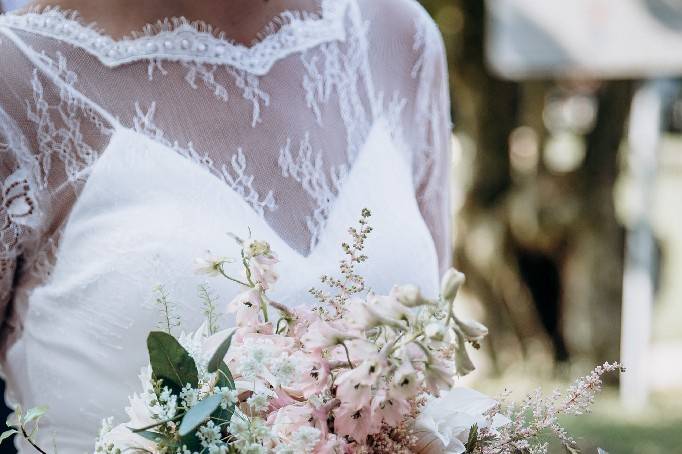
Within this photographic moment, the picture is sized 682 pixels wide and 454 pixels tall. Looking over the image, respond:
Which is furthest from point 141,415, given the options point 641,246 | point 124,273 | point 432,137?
point 641,246

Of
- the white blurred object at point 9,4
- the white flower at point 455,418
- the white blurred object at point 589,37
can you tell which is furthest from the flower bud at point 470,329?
the white blurred object at point 589,37

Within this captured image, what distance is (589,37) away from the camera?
18.8ft

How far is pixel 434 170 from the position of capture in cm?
238

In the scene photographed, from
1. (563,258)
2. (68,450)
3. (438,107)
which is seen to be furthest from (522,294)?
(68,450)

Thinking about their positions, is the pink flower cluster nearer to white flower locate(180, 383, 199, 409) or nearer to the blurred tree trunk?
white flower locate(180, 383, 199, 409)

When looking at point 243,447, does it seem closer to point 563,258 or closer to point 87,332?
point 87,332

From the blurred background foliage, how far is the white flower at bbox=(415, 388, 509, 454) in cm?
510

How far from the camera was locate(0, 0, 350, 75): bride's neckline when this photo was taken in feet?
6.33

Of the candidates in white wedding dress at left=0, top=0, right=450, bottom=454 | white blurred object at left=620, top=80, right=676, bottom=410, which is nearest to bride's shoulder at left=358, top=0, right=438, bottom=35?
white wedding dress at left=0, top=0, right=450, bottom=454

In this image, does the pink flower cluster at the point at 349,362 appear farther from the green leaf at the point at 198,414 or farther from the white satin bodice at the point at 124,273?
the white satin bodice at the point at 124,273

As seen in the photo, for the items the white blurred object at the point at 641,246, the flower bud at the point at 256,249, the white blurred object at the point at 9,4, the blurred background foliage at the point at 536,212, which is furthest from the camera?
the blurred background foliage at the point at 536,212

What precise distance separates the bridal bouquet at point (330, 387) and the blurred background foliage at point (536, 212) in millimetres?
5170

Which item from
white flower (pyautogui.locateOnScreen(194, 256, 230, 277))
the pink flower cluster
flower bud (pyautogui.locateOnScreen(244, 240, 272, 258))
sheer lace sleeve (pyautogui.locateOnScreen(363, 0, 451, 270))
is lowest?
the pink flower cluster

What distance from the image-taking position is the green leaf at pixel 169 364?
125cm
